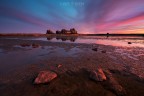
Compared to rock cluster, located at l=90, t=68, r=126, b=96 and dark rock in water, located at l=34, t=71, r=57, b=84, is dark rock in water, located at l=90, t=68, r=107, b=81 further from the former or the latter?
dark rock in water, located at l=34, t=71, r=57, b=84

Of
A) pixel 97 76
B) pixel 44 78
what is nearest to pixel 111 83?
pixel 97 76

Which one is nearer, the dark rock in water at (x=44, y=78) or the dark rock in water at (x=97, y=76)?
the dark rock in water at (x=44, y=78)

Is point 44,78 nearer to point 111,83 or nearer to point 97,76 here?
point 97,76

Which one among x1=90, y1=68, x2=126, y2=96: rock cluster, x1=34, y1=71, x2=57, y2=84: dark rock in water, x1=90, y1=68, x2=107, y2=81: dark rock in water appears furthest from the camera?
x1=90, y1=68, x2=107, y2=81: dark rock in water

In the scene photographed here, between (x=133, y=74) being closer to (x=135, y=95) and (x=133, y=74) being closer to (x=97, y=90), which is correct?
(x=135, y=95)

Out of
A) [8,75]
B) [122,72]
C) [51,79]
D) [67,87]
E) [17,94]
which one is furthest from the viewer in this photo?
[122,72]

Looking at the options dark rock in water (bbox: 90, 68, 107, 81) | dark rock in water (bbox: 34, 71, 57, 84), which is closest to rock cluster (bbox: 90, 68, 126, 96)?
dark rock in water (bbox: 90, 68, 107, 81)

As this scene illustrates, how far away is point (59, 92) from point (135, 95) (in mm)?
2721

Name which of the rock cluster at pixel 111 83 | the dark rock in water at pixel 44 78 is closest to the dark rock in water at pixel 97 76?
the rock cluster at pixel 111 83

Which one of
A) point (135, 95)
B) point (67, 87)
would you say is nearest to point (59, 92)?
point (67, 87)

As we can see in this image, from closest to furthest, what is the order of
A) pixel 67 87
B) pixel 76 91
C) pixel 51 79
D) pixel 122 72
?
pixel 76 91
pixel 67 87
pixel 51 79
pixel 122 72

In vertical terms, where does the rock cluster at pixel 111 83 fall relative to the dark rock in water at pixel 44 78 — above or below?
below

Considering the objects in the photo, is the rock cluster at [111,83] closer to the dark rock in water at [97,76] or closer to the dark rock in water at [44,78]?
the dark rock in water at [97,76]

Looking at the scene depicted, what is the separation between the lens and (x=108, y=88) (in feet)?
12.4
